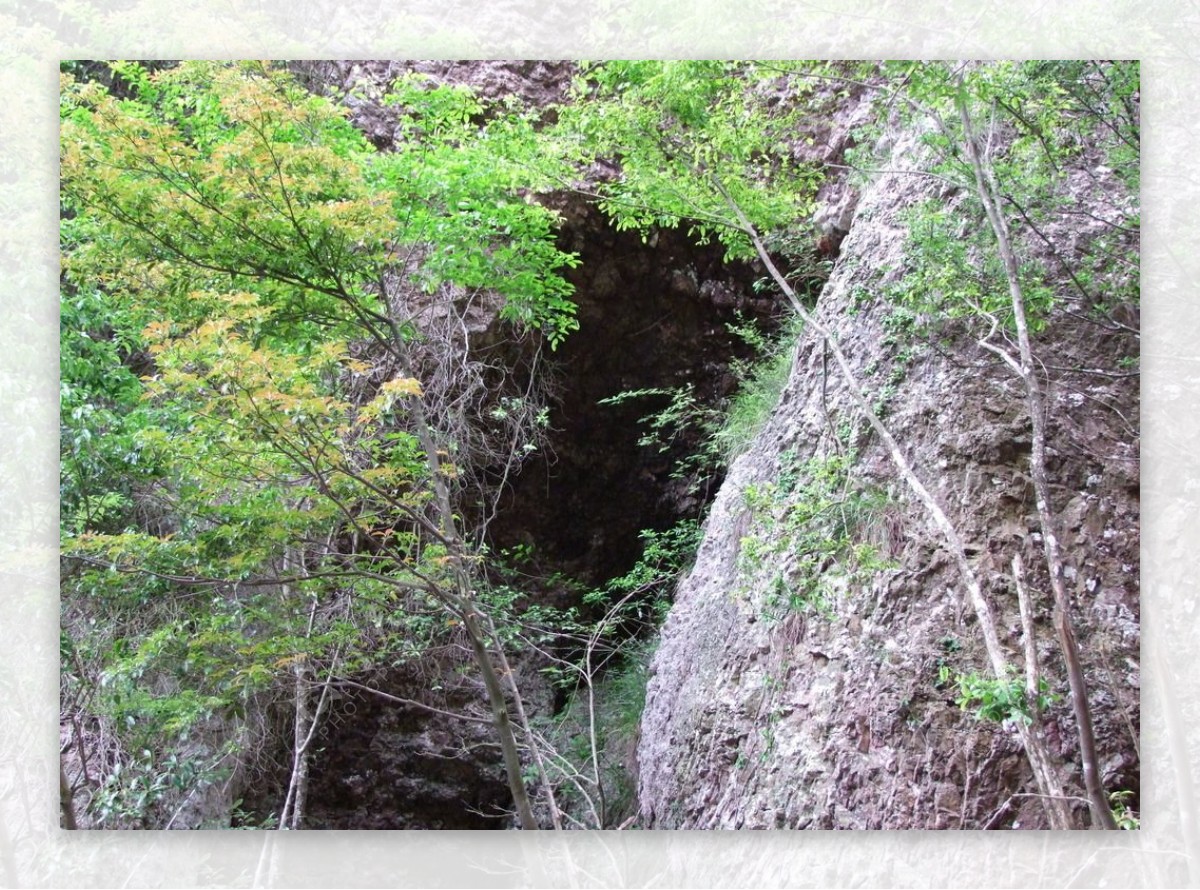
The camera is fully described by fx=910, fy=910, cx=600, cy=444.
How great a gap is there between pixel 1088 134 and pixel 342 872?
326cm

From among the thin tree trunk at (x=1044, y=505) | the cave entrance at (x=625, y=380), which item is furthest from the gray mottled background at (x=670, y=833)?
the cave entrance at (x=625, y=380)

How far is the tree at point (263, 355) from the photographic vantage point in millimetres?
2615

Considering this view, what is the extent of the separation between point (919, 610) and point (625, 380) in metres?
2.85

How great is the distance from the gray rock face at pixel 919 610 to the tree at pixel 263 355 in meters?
0.87

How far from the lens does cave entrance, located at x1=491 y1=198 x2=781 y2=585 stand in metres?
5.10

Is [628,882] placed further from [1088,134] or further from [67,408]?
[1088,134]

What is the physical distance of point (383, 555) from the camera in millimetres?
2959

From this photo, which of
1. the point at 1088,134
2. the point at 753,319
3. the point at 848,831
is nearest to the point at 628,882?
the point at 848,831

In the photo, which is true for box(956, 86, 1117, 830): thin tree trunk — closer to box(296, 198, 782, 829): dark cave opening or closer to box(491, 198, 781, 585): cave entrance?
box(296, 198, 782, 829): dark cave opening

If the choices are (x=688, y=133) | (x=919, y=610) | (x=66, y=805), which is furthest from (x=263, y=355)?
(x=919, y=610)

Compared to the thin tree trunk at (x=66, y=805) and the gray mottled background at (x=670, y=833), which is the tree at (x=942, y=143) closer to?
the gray mottled background at (x=670, y=833)

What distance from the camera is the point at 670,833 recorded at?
2781 mm

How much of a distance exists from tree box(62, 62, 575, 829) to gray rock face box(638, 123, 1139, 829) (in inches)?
34.1

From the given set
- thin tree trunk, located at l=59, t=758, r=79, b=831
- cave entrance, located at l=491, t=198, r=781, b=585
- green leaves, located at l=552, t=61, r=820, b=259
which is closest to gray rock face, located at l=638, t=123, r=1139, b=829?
green leaves, located at l=552, t=61, r=820, b=259
